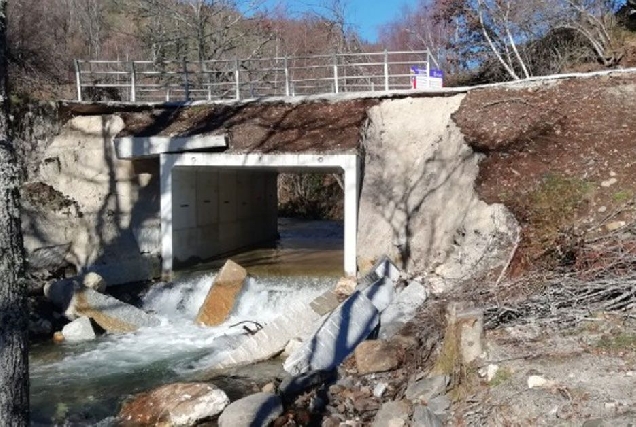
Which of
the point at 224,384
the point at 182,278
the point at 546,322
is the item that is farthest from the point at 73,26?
the point at 546,322

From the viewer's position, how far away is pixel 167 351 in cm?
989

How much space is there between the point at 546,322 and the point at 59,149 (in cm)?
1148

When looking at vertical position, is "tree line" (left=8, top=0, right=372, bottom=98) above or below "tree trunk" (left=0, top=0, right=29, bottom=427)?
above

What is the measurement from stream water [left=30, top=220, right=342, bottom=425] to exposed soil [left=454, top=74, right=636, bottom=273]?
12.1 ft

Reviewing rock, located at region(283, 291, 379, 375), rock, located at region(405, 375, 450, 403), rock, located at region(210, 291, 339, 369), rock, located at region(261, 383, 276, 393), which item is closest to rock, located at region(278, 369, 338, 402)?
rock, located at region(261, 383, 276, 393)

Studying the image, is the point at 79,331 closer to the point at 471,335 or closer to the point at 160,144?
the point at 160,144

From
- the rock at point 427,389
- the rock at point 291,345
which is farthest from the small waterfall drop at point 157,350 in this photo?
the rock at point 427,389

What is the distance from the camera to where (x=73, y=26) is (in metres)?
37.1

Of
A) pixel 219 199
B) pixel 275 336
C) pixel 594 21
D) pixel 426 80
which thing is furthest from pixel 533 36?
pixel 275 336

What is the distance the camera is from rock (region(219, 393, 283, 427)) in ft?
21.5

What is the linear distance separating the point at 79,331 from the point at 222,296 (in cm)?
238

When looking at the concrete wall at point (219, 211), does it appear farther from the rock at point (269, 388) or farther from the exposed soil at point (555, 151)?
the rock at point (269, 388)

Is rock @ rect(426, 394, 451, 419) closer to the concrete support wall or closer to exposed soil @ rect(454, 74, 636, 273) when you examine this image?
exposed soil @ rect(454, 74, 636, 273)

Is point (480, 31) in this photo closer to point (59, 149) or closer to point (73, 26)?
point (59, 149)
